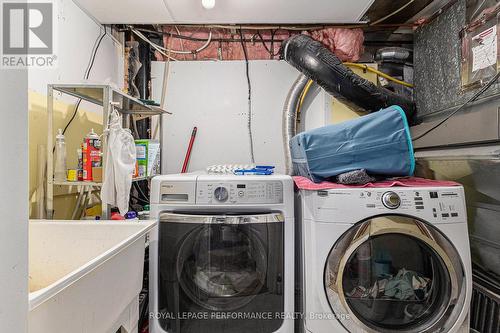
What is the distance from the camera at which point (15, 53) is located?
56 cm

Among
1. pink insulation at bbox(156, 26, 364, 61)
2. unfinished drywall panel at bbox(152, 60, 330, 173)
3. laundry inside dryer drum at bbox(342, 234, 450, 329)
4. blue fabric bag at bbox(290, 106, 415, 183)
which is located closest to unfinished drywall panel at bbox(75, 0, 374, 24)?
pink insulation at bbox(156, 26, 364, 61)

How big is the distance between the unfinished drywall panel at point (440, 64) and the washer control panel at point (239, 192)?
1246 mm

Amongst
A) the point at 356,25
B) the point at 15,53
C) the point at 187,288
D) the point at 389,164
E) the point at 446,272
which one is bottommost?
the point at 187,288

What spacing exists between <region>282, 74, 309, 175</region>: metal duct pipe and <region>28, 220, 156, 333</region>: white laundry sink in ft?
4.26

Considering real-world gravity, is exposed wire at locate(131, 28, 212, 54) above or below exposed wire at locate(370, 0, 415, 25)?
below

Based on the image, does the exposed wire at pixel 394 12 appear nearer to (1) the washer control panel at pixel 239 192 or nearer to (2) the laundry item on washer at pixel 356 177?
(2) the laundry item on washer at pixel 356 177

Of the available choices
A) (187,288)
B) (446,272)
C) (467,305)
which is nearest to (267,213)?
(187,288)

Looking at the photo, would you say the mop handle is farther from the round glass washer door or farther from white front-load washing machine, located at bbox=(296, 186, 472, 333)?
white front-load washing machine, located at bbox=(296, 186, 472, 333)

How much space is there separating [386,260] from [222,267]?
816 mm

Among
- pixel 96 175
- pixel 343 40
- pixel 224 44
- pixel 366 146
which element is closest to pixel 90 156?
pixel 96 175

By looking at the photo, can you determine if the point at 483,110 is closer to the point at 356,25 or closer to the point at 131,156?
the point at 356,25

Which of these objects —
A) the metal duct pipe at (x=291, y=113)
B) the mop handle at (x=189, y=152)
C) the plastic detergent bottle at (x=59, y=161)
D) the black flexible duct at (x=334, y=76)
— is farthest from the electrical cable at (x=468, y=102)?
the plastic detergent bottle at (x=59, y=161)

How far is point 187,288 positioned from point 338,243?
31.3 inches

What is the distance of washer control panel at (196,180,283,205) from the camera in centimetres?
139
